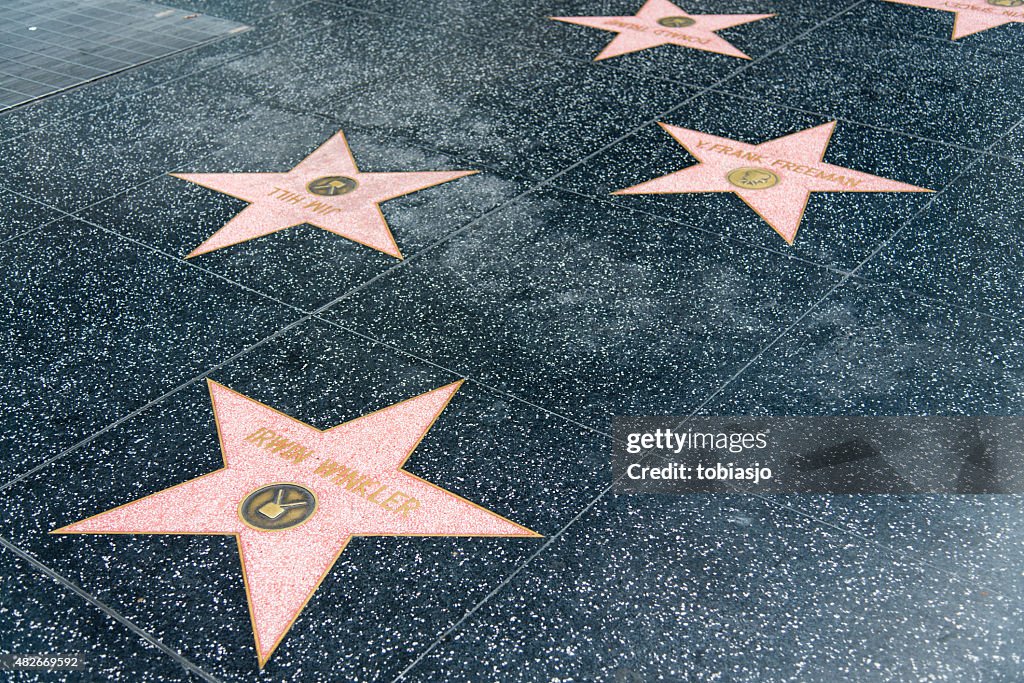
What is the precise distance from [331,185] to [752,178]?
1275 mm

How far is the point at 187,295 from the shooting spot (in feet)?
8.46

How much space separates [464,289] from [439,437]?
585 mm

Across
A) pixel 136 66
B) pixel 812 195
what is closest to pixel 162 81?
pixel 136 66

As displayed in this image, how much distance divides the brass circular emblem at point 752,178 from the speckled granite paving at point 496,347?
0.01m

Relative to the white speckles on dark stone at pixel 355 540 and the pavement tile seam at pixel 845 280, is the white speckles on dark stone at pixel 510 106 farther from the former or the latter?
the white speckles on dark stone at pixel 355 540

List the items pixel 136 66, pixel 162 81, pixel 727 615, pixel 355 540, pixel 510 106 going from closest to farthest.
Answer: pixel 727 615
pixel 355 540
pixel 510 106
pixel 162 81
pixel 136 66

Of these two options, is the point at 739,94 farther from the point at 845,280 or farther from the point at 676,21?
the point at 845,280

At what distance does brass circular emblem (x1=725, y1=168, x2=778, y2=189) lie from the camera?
2.97 m

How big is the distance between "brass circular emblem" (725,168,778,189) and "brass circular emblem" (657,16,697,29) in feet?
4.88

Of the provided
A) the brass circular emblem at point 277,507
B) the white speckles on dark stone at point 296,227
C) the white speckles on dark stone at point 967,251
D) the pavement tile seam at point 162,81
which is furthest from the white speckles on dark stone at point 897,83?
the brass circular emblem at point 277,507

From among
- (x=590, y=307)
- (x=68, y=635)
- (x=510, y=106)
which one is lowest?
(x=68, y=635)

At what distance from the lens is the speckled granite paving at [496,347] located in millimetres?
1685

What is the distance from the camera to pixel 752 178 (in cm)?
301

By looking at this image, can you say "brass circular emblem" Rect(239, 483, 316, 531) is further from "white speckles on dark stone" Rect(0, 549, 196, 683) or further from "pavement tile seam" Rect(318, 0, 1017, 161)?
Answer: "pavement tile seam" Rect(318, 0, 1017, 161)
